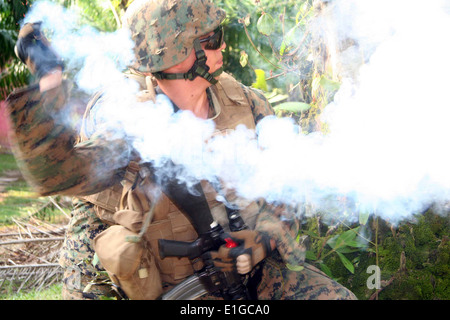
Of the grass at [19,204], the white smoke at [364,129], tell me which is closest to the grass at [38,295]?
the grass at [19,204]

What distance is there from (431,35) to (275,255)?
5.61 feet

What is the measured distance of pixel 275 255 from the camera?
2.88 meters

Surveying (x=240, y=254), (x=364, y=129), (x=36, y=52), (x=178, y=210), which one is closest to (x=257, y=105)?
(x=364, y=129)

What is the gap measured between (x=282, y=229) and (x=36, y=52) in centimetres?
168

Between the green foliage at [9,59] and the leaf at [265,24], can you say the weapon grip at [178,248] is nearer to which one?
the leaf at [265,24]

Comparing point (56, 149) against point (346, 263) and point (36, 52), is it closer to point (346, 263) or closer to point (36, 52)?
point (36, 52)

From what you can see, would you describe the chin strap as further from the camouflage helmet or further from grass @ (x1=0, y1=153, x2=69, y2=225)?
grass @ (x1=0, y1=153, x2=69, y2=225)

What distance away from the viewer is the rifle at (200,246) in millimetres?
2631

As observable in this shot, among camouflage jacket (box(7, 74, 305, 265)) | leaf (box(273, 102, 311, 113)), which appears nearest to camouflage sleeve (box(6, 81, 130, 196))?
camouflage jacket (box(7, 74, 305, 265))

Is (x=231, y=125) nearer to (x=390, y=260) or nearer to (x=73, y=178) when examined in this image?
(x=73, y=178)

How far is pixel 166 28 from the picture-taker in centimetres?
261

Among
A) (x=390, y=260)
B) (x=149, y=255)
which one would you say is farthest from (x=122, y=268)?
(x=390, y=260)

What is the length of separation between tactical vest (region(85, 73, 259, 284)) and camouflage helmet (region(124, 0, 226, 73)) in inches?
16.7

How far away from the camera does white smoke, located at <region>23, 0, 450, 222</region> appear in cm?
285
